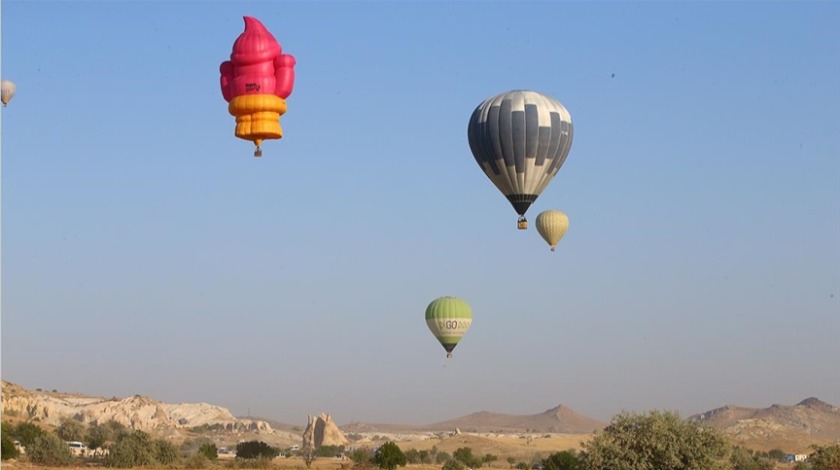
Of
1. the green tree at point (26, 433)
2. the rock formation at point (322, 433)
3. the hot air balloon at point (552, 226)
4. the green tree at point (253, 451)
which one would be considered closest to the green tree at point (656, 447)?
the hot air balloon at point (552, 226)

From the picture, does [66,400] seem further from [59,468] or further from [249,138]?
[249,138]

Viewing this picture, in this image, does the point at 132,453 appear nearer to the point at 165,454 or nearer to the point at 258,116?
the point at 165,454

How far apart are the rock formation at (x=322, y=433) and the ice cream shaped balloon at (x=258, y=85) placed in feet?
308

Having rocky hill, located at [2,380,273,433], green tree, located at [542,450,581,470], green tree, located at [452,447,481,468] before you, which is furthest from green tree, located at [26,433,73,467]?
rocky hill, located at [2,380,273,433]

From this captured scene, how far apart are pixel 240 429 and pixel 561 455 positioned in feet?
329

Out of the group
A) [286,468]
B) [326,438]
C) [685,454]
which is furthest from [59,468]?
[326,438]

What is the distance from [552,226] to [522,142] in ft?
57.8

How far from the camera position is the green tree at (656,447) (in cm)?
4575

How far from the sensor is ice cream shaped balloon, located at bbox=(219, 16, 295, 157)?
135ft

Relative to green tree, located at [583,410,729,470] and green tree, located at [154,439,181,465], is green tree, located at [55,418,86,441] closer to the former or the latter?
green tree, located at [154,439,181,465]

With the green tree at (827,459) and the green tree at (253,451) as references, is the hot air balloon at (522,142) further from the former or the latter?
the green tree at (253,451)

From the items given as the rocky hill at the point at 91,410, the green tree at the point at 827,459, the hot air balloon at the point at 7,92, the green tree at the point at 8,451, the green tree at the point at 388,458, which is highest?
the hot air balloon at the point at 7,92

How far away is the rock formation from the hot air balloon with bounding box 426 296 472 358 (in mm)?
55593

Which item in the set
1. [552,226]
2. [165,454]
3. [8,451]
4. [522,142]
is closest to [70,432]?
[8,451]
